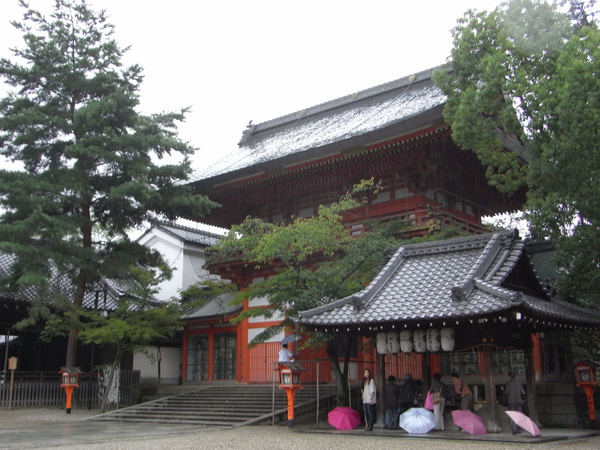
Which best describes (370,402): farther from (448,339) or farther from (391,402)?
(448,339)

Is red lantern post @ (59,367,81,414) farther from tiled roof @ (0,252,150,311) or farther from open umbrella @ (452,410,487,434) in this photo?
open umbrella @ (452,410,487,434)

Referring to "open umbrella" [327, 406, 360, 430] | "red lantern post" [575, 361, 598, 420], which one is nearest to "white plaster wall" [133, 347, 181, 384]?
"open umbrella" [327, 406, 360, 430]

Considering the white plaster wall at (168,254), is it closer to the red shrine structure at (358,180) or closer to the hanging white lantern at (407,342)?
the red shrine structure at (358,180)

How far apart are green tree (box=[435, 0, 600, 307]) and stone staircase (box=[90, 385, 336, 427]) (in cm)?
756

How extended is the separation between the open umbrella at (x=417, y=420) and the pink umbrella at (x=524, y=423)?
163cm

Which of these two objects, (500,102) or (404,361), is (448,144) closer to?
(500,102)

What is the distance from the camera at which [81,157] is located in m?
21.4

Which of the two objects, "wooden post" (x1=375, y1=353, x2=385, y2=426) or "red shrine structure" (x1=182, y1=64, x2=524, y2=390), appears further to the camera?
"red shrine structure" (x1=182, y1=64, x2=524, y2=390)

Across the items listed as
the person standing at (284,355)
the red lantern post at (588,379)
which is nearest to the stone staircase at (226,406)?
the person standing at (284,355)

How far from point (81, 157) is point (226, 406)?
9797mm

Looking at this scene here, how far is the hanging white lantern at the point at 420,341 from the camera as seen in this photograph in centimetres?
1268

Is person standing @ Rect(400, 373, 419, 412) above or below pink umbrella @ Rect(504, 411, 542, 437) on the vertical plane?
above

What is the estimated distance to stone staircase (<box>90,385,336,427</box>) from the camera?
16.8m

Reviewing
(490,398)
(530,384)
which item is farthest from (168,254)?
(490,398)
